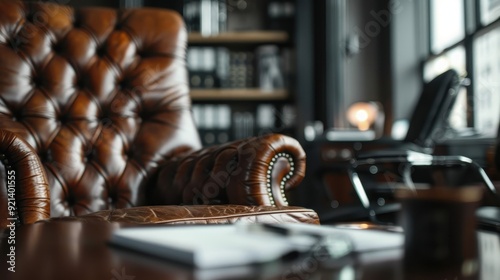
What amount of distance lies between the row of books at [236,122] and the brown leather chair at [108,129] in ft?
5.87

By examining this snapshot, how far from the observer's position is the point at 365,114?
3969 millimetres

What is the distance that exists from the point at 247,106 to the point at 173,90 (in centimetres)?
210

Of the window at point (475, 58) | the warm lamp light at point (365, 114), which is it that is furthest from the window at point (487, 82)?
the warm lamp light at point (365, 114)

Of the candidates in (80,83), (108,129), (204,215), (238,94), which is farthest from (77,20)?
(238,94)

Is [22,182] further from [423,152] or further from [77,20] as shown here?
[423,152]

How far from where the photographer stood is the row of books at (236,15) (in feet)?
12.6

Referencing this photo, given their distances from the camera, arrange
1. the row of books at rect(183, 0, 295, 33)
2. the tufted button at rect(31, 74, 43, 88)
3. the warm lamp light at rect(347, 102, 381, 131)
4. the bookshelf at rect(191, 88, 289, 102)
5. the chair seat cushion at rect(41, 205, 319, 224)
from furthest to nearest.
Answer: the warm lamp light at rect(347, 102, 381, 131) < the row of books at rect(183, 0, 295, 33) < the bookshelf at rect(191, 88, 289, 102) < the tufted button at rect(31, 74, 43, 88) < the chair seat cushion at rect(41, 205, 319, 224)

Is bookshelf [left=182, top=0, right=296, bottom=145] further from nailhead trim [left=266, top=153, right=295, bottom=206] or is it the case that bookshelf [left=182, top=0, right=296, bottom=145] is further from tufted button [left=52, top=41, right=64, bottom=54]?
nailhead trim [left=266, top=153, right=295, bottom=206]

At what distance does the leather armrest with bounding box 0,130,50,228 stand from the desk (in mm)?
612

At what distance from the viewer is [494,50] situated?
10.5 ft

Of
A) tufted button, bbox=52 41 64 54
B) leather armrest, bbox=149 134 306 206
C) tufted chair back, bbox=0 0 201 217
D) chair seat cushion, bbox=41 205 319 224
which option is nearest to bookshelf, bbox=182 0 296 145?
tufted chair back, bbox=0 0 201 217

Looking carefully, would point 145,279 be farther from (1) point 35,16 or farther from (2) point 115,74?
(1) point 35,16

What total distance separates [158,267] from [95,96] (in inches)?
52.7

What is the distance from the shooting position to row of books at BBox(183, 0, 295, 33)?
151 inches
